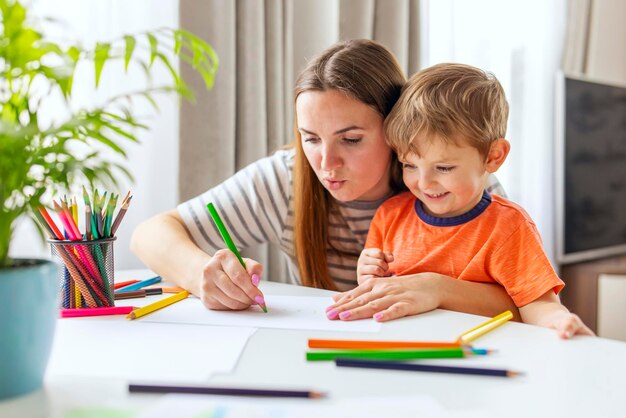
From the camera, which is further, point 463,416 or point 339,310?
point 339,310

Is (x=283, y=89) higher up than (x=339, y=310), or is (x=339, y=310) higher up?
(x=283, y=89)

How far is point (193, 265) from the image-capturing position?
1.14 metres

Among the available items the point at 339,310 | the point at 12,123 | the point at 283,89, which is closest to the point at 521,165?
the point at 283,89

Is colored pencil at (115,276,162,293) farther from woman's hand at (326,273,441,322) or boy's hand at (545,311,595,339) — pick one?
boy's hand at (545,311,595,339)

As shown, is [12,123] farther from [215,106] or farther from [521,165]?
[521,165]

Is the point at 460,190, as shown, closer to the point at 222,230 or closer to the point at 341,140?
the point at 341,140

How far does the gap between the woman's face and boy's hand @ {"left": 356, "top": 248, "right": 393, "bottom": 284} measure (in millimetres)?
140

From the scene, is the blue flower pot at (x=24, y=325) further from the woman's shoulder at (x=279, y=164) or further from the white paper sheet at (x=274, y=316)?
the woman's shoulder at (x=279, y=164)

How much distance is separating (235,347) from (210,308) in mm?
220

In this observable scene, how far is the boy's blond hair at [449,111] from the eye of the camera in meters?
1.11

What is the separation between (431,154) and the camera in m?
1.12

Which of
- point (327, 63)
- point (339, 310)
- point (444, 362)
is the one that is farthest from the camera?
point (327, 63)

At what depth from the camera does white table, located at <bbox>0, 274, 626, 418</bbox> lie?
2.03 feet

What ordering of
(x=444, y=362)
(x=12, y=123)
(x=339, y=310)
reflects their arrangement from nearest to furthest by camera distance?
(x=12, y=123)
(x=444, y=362)
(x=339, y=310)
